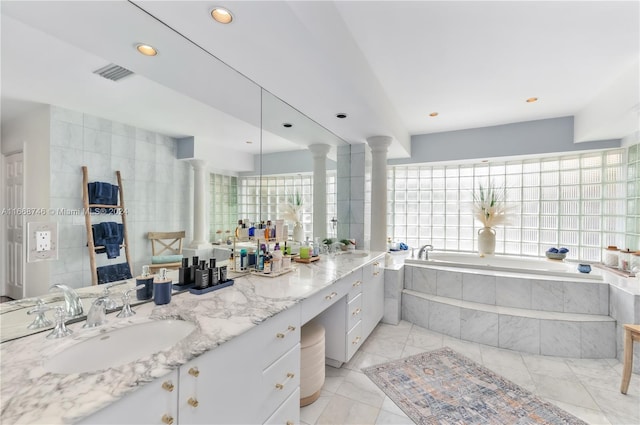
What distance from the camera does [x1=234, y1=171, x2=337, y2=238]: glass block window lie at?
6.57 ft

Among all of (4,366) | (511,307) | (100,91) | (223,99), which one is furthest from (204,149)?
(511,307)

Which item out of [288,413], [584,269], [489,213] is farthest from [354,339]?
[489,213]

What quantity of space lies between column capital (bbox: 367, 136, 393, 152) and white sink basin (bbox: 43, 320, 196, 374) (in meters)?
2.89

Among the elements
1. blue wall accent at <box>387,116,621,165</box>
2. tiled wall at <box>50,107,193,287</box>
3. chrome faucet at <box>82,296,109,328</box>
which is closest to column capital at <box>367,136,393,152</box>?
blue wall accent at <box>387,116,621,165</box>

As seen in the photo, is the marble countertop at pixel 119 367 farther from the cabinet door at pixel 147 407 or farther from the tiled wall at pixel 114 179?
the tiled wall at pixel 114 179

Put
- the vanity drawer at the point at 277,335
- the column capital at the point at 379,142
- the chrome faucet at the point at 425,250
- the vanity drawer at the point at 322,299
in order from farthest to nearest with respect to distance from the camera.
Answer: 1. the chrome faucet at the point at 425,250
2. the column capital at the point at 379,142
3. the vanity drawer at the point at 322,299
4. the vanity drawer at the point at 277,335

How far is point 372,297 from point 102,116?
8.20 feet

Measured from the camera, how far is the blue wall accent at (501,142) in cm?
356

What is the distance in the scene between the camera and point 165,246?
1434 mm

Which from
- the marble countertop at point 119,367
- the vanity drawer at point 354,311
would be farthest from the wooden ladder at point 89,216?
the vanity drawer at point 354,311

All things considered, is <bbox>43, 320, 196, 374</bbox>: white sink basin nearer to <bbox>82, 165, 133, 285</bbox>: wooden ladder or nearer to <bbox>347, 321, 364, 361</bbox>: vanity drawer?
<bbox>82, 165, 133, 285</bbox>: wooden ladder

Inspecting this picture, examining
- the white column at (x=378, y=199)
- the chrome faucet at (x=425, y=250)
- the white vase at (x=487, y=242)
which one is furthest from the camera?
the white vase at (x=487, y=242)

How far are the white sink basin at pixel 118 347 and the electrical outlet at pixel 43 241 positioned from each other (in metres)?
0.35

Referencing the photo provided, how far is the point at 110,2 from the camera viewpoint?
3.67 feet
